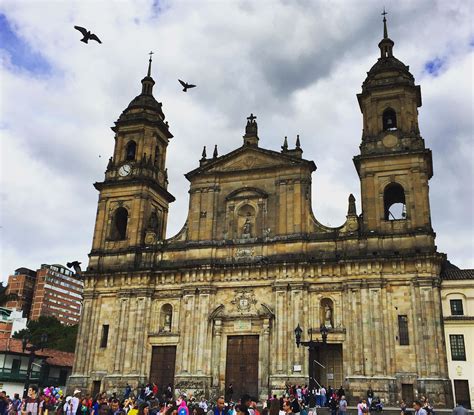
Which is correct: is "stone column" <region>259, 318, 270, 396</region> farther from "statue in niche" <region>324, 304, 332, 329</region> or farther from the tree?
the tree

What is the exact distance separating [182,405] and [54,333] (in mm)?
59060

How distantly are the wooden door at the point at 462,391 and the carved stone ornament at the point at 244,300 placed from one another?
12.7 meters

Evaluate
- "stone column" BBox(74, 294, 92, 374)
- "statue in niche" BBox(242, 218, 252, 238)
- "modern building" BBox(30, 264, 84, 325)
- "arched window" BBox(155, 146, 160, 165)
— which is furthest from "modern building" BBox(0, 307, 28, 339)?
"statue in niche" BBox(242, 218, 252, 238)

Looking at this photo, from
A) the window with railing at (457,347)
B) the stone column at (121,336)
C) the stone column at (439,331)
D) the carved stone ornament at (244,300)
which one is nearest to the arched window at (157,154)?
the stone column at (121,336)

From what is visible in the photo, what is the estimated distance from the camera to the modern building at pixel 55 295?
11846 centimetres

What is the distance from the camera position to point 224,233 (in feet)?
123

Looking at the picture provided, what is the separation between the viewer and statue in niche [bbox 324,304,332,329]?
33000 millimetres

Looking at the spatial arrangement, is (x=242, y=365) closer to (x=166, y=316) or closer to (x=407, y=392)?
(x=166, y=316)

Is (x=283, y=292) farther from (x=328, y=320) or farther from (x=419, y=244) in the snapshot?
(x=419, y=244)

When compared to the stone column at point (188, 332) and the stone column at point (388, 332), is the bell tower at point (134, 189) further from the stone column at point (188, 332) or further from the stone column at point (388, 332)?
the stone column at point (388, 332)

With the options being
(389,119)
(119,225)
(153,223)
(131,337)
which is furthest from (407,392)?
(119,225)

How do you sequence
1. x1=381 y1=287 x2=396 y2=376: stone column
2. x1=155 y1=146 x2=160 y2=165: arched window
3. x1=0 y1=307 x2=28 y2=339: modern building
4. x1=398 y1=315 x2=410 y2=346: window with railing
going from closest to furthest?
1. x1=381 y1=287 x2=396 y2=376: stone column
2. x1=398 y1=315 x2=410 y2=346: window with railing
3. x1=155 y1=146 x2=160 y2=165: arched window
4. x1=0 y1=307 x2=28 y2=339: modern building

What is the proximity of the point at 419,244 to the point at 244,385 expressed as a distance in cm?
1366

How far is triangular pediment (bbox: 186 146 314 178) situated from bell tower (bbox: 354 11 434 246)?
527 centimetres
